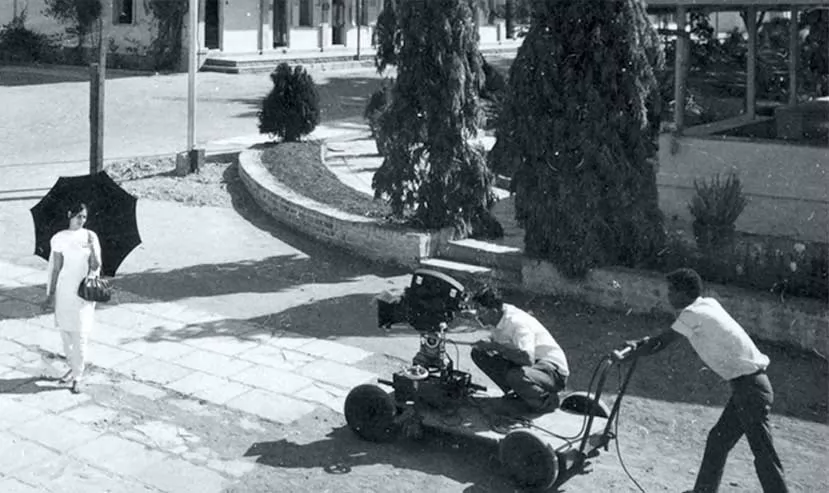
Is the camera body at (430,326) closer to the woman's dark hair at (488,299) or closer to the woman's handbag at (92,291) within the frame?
the woman's dark hair at (488,299)

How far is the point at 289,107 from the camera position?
19.3 m

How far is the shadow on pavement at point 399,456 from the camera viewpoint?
A: 704 cm

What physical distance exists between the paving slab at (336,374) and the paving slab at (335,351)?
0.13m

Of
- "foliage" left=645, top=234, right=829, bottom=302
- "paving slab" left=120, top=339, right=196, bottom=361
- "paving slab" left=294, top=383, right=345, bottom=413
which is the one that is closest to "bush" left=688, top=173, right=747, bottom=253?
"foliage" left=645, top=234, right=829, bottom=302

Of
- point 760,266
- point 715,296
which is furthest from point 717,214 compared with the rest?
point 715,296

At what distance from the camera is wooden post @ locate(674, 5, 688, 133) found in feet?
44.0

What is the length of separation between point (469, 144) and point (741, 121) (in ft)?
16.9

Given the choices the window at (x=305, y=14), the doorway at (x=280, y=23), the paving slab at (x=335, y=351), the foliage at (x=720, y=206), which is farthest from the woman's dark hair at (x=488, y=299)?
the window at (x=305, y=14)

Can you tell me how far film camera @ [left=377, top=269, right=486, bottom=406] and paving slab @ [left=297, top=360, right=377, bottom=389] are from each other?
4.48 feet

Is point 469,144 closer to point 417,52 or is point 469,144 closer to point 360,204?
point 417,52

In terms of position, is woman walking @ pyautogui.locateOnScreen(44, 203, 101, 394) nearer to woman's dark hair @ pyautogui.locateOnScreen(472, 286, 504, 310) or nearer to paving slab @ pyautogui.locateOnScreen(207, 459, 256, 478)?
paving slab @ pyautogui.locateOnScreen(207, 459, 256, 478)

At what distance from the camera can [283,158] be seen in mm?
17750

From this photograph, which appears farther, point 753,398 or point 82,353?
point 82,353

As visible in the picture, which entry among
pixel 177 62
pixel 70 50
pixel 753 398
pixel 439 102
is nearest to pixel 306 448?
pixel 753 398
